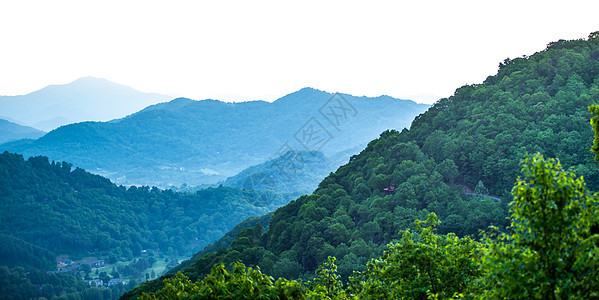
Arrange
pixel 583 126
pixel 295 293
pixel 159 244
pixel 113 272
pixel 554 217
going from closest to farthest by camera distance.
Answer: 1. pixel 554 217
2. pixel 295 293
3. pixel 583 126
4. pixel 113 272
5. pixel 159 244

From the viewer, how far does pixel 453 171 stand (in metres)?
32.0

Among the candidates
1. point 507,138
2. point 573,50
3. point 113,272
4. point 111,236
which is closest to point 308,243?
point 507,138

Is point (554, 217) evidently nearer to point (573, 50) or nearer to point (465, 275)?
point (465, 275)

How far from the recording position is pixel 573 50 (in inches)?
1542

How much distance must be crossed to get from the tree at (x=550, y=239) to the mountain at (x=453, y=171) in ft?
58.0

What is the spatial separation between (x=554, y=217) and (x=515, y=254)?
0.81 metres

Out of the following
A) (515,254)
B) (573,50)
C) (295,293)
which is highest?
(573,50)

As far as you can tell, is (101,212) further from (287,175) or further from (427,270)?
(427,270)

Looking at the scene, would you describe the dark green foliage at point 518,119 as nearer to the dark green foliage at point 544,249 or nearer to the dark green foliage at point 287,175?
the dark green foliage at point 544,249

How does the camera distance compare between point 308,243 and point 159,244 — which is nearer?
point 308,243

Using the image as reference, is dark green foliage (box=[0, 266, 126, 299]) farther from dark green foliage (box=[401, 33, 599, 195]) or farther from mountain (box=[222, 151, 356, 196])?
mountain (box=[222, 151, 356, 196])

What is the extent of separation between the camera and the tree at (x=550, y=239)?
253 inches

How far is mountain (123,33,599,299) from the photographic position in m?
27.0

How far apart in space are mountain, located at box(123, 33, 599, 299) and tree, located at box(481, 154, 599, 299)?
17690 millimetres
